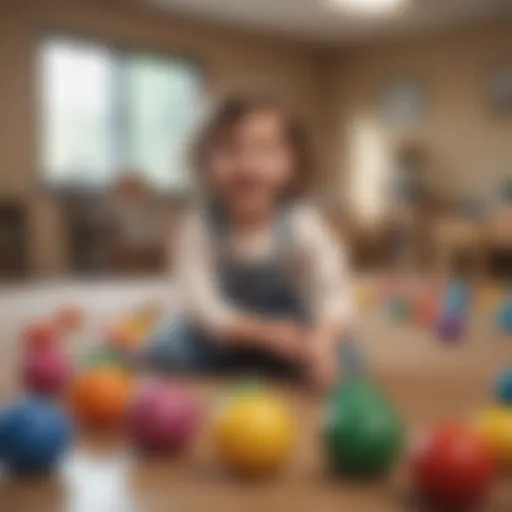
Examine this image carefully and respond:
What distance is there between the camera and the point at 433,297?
4.23 feet

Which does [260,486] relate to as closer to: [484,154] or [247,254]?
[247,254]

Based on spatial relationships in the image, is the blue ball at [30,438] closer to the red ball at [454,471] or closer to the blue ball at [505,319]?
the red ball at [454,471]

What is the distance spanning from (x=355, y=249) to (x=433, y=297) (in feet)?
0.99

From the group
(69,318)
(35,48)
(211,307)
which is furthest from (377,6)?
(35,48)

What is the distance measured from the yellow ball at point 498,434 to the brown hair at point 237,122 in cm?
31

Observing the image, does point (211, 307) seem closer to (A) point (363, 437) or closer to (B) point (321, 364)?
(B) point (321, 364)

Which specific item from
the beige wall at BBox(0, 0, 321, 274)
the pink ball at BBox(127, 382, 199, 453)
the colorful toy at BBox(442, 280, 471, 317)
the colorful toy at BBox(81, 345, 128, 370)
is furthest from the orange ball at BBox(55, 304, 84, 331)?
the beige wall at BBox(0, 0, 321, 274)

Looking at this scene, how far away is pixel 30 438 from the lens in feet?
1.35

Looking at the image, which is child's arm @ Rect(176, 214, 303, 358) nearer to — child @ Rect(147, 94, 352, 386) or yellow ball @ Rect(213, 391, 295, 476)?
child @ Rect(147, 94, 352, 386)

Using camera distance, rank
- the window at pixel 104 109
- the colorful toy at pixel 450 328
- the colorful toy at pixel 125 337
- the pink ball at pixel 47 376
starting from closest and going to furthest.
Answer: the pink ball at pixel 47 376, the colorful toy at pixel 125 337, the colorful toy at pixel 450 328, the window at pixel 104 109

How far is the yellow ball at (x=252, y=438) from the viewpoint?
418 mm

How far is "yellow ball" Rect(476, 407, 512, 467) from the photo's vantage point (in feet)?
1.38

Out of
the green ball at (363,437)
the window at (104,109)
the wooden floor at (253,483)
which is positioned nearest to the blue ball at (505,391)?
the wooden floor at (253,483)

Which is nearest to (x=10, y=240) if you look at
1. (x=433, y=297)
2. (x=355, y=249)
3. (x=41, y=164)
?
(x=41, y=164)
